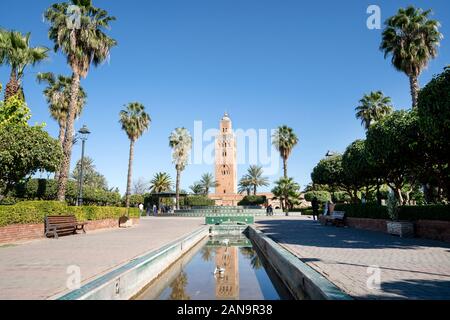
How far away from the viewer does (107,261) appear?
761 centimetres

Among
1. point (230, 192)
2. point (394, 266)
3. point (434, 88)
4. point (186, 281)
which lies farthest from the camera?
point (230, 192)

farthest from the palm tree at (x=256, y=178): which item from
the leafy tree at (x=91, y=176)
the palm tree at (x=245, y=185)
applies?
the leafy tree at (x=91, y=176)

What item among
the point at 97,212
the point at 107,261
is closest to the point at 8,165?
the point at 97,212

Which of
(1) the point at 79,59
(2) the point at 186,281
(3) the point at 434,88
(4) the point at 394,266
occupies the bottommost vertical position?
(2) the point at 186,281

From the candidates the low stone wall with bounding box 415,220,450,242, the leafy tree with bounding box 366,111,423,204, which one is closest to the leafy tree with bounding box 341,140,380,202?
the leafy tree with bounding box 366,111,423,204

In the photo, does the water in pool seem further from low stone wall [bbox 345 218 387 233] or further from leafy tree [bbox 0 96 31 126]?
leafy tree [bbox 0 96 31 126]

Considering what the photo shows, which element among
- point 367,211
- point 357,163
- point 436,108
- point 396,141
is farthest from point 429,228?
point 357,163

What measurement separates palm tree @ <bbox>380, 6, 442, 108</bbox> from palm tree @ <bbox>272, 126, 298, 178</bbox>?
27.6 metres

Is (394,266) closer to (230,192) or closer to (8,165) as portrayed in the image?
(8,165)

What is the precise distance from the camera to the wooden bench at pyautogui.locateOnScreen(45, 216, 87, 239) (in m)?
13.5

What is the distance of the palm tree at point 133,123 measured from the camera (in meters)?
35.6

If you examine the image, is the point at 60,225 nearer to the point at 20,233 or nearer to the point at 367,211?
the point at 20,233

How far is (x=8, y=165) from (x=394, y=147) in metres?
21.5

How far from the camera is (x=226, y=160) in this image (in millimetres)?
82562
